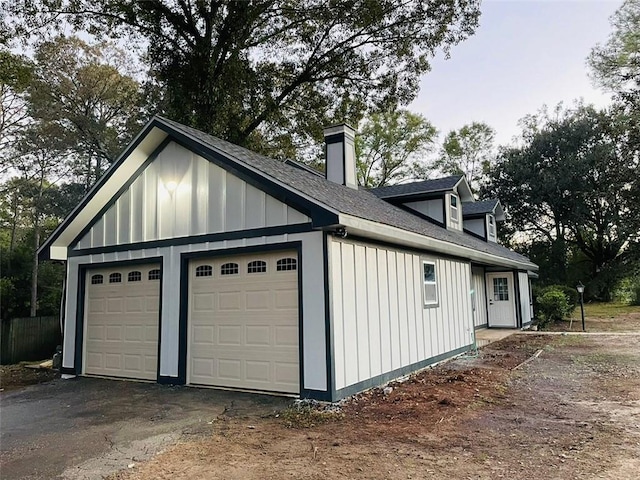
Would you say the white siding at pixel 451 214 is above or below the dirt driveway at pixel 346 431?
above

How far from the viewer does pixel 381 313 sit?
6969 millimetres

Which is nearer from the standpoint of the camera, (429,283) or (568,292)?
(429,283)

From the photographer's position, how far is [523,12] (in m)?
10.7

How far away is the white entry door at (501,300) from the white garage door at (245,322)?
440 inches

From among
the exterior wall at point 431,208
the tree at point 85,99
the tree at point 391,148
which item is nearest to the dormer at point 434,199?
the exterior wall at point 431,208

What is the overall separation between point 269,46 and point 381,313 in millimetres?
12708

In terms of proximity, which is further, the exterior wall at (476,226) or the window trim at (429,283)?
the exterior wall at (476,226)

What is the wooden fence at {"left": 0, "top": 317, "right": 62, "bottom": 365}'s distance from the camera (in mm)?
11344

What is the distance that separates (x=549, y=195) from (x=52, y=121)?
1055 inches

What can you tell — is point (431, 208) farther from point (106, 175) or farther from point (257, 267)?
point (106, 175)

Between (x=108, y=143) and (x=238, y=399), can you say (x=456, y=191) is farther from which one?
(x=108, y=143)

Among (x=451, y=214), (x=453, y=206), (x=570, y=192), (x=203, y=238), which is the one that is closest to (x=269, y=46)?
(x=453, y=206)

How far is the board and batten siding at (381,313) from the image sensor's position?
603cm

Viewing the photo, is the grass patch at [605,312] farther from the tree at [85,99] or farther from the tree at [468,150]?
the tree at [85,99]
